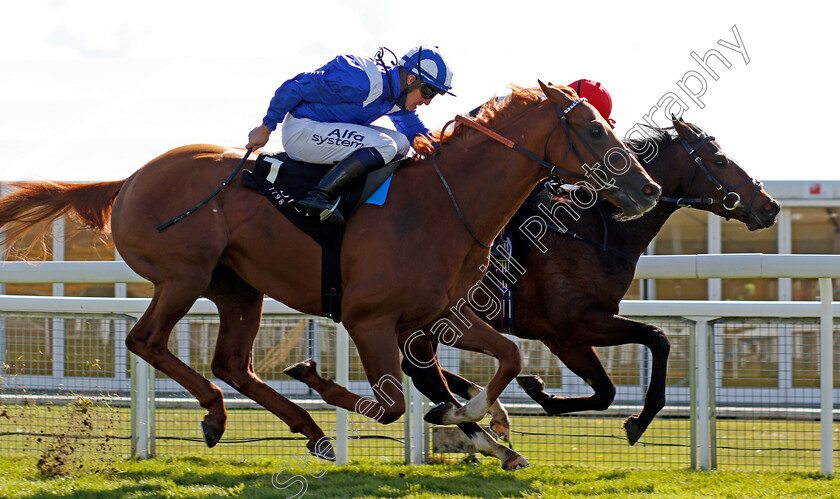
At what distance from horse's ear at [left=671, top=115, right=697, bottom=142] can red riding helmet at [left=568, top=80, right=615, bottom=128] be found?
0.57m

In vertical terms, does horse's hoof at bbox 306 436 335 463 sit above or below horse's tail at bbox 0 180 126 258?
below

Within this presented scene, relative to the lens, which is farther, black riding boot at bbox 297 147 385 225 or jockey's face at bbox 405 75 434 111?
jockey's face at bbox 405 75 434 111

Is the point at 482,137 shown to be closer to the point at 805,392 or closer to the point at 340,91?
the point at 340,91

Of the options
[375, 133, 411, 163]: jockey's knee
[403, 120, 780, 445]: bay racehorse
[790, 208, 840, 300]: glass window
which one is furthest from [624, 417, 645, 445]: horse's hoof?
[790, 208, 840, 300]: glass window

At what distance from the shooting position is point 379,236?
4.16 meters

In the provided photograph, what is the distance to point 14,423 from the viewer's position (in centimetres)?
587

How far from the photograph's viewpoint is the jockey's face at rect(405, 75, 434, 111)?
14.6 ft

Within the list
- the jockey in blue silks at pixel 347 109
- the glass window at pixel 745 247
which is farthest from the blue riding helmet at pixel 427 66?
the glass window at pixel 745 247

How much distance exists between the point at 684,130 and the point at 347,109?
2.21m

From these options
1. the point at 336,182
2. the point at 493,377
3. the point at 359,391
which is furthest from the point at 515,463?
the point at 359,391

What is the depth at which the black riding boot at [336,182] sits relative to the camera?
4.16 m

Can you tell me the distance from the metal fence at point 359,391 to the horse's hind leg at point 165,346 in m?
1.22

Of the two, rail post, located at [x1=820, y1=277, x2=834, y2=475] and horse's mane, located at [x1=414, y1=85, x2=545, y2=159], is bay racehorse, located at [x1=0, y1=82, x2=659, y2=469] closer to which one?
horse's mane, located at [x1=414, y1=85, x2=545, y2=159]

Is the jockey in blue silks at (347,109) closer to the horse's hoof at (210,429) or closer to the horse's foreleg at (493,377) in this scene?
the horse's foreleg at (493,377)
